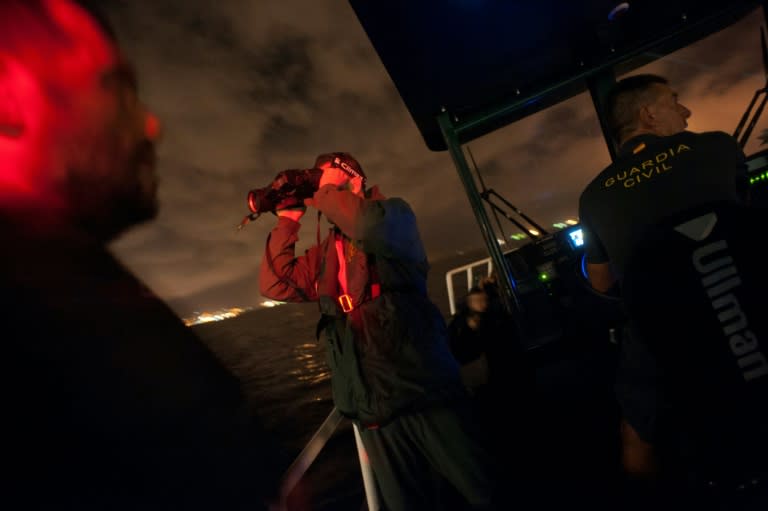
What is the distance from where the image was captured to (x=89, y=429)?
0.65 meters

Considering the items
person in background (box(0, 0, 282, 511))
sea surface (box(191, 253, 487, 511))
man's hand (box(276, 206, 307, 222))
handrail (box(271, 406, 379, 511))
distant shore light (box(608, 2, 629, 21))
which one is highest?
distant shore light (box(608, 2, 629, 21))

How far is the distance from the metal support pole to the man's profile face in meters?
2.11

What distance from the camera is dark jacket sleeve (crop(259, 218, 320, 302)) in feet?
6.68

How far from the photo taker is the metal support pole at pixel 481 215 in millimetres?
3457

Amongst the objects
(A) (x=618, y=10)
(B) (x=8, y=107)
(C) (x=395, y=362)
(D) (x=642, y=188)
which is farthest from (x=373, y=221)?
(A) (x=618, y=10)

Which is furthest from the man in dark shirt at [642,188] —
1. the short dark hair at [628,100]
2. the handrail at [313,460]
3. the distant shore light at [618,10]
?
the distant shore light at [618,10]

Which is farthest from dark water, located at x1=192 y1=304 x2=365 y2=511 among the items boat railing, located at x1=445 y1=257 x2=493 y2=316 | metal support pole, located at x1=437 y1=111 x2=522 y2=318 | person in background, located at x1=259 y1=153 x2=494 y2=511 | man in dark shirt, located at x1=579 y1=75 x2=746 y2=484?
boat railing, located at x1=445 y1=257 x2=493 y2=316

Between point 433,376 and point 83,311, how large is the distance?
1.31m

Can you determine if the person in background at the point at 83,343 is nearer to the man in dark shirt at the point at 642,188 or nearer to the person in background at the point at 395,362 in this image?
the person in background at the point at 395,362

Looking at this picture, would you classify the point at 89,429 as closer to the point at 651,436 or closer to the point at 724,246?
the point at 724,246

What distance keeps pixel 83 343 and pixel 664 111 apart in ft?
7.26

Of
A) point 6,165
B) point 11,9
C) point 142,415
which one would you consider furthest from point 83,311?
point 11,9

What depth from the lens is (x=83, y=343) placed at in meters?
0.76

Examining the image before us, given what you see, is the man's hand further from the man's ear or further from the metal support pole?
the metal support pole
